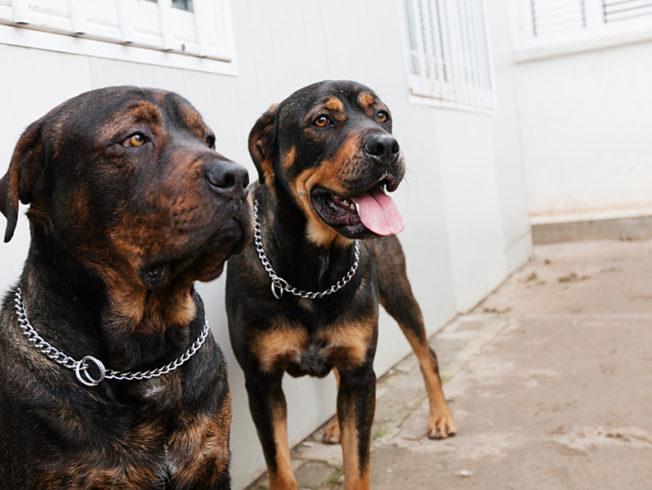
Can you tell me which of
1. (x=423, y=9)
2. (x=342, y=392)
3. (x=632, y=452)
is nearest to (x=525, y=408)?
(x=632, y=452)

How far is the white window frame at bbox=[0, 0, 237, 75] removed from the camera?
2664mm

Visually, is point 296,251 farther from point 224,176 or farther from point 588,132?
point 588,132

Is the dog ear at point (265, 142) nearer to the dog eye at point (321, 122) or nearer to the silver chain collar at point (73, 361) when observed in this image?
the dog eye at point (321, 122)

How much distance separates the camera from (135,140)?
211 centimetres

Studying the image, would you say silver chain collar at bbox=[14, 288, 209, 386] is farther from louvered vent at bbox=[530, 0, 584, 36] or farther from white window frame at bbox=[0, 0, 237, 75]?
louvered vent at bbox=[530, 0, 584, 36]

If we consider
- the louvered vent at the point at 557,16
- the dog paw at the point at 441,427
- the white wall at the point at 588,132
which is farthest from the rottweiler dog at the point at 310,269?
the louvered vent at the point at 557,16

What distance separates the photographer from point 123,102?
84.0 inches

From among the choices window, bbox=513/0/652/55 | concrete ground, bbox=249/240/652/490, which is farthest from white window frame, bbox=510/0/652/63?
concrete ground, bbox=249/240/652/490

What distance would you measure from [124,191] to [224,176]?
319mm

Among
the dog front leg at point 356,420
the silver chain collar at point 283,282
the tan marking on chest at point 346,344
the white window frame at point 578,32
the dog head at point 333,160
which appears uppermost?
the white window frame at point 578,32

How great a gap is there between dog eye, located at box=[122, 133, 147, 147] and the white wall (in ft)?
36.0

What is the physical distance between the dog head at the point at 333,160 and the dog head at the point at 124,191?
3.26ft

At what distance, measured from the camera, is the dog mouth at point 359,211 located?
307cm

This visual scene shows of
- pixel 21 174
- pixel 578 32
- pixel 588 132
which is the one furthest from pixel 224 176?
pixel 578 32
